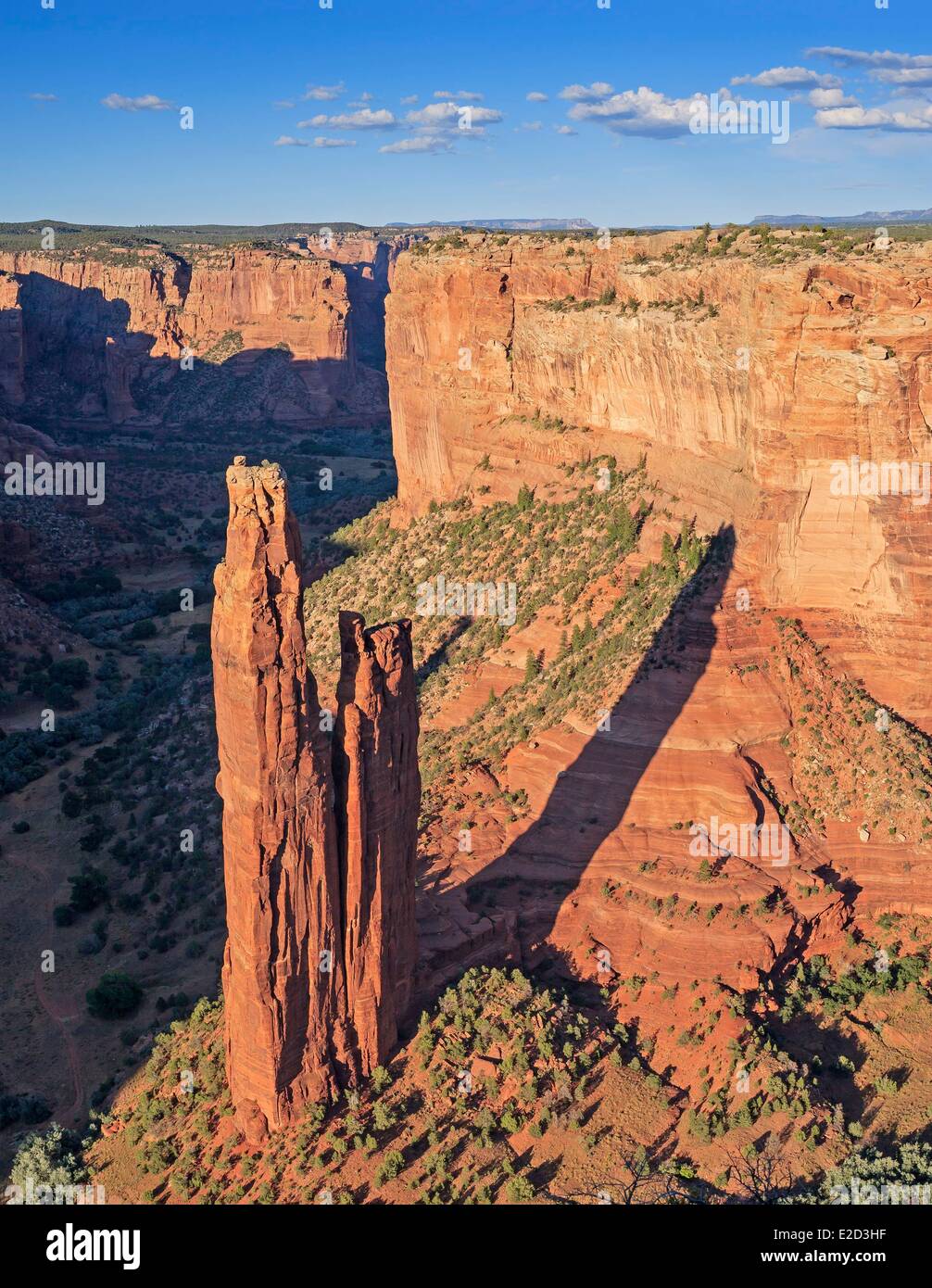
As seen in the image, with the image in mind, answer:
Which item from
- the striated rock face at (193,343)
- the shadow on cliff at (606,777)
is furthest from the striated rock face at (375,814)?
the striated rock face at (193,343)

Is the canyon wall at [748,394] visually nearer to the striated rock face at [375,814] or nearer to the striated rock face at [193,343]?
the striated rock face at [375,814]

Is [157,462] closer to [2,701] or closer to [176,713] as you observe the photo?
[2,701]

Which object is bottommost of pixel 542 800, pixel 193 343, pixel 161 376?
pixel 542 800

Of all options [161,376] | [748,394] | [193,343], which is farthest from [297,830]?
[193,343]

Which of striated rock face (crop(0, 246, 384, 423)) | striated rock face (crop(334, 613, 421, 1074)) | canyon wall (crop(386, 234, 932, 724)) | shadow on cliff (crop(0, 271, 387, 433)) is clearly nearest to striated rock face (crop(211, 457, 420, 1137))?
→ striated rock face (crop(334, 613, 421, 1074))

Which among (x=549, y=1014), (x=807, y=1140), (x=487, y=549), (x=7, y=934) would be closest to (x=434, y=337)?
(x=487, y=549)

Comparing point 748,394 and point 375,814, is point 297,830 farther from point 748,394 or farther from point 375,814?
point 748,394
